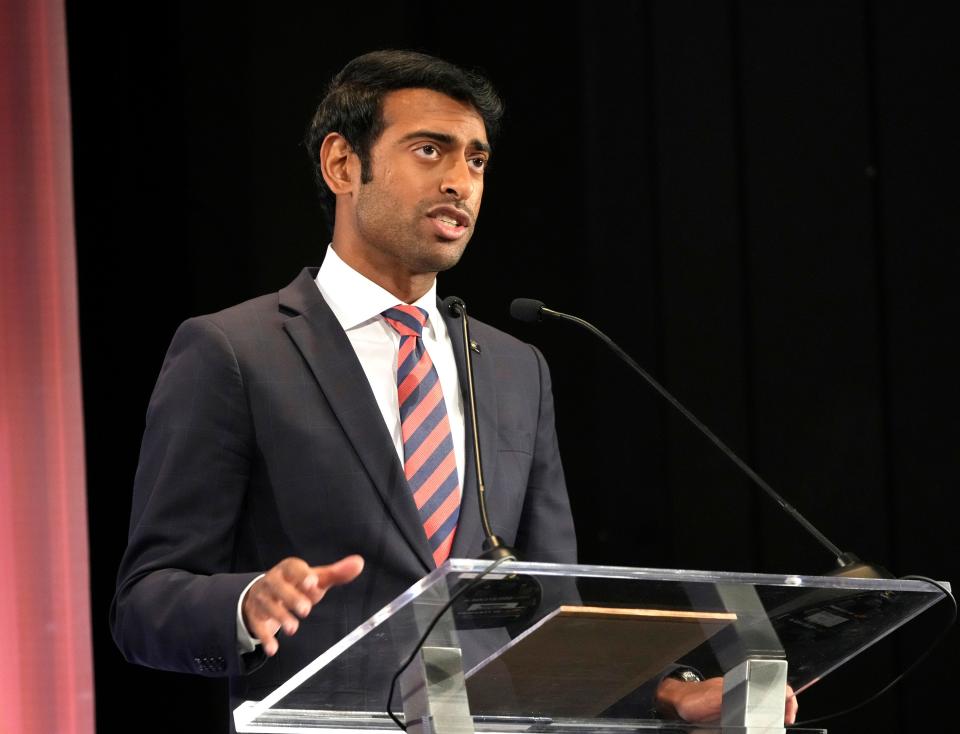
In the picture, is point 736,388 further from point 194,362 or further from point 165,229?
point 194,362

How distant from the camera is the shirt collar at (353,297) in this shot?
2.22 meters

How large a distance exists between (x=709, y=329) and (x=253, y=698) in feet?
6.39

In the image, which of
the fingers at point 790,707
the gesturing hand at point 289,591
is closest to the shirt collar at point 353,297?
the gesturing hand at point 289,591

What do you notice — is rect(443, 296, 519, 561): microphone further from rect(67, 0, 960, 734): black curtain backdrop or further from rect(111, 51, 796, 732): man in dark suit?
rect(67, 0, 960, 734): black curtain backdrop

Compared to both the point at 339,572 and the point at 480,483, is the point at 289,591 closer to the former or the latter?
the point at 339,572

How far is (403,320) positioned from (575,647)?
2.87ft

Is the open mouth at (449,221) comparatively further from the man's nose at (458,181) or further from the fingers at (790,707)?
the fingers at (790,707)

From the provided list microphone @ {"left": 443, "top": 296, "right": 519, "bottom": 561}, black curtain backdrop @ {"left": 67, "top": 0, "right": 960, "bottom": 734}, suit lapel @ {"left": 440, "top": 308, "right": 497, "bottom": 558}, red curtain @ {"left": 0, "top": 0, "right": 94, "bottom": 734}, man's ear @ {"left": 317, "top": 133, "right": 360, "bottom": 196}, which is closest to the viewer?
microphone @ {"left": 443, "top": 296, "right": 519, "bottom": 561}

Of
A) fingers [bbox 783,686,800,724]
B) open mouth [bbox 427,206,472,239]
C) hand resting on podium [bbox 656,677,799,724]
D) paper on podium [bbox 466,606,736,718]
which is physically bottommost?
fingers [bbox 783,686,800,724]

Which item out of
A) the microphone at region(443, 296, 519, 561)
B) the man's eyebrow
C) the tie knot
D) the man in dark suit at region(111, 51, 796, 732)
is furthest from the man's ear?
the microphone at region(443, 296, 519, 561)

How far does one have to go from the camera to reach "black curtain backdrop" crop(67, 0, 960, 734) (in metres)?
3.18

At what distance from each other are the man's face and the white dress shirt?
7 cm

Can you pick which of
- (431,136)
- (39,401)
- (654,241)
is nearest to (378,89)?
(431,136)

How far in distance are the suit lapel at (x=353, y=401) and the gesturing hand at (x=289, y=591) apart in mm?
512
